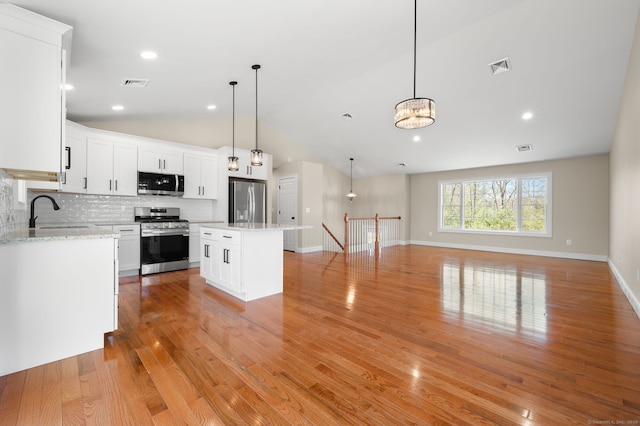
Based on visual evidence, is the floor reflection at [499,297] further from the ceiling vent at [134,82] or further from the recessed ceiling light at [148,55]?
the ceiling vent at [134,82]

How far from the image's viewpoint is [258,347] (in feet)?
7.70

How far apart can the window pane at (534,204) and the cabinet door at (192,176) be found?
7.98m

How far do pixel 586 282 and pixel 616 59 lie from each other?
325 cm

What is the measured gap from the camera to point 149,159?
5203mm

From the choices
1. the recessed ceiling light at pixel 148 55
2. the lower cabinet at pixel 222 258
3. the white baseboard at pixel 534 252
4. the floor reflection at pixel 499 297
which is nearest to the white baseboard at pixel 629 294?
the floor reflection at pixel 499 297

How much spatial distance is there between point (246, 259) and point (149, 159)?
3.11 metres

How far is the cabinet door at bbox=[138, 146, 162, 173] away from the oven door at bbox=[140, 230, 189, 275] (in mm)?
1171

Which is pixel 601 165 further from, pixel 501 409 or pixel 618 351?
pixel 501 409

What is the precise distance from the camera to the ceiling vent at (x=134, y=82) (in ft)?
12.2

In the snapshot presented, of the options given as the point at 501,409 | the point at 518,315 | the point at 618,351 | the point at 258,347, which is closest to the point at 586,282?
the point at 518,315

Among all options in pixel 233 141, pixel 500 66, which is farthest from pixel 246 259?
pixel 500 66

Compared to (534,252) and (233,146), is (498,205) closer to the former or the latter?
(534,252)

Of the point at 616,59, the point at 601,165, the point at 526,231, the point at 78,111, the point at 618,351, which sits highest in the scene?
the point at 616,59

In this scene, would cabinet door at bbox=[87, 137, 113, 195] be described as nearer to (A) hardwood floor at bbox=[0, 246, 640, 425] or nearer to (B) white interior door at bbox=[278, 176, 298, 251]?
(A) hardwood floor at bbox=[0, 246, 640, 425]
